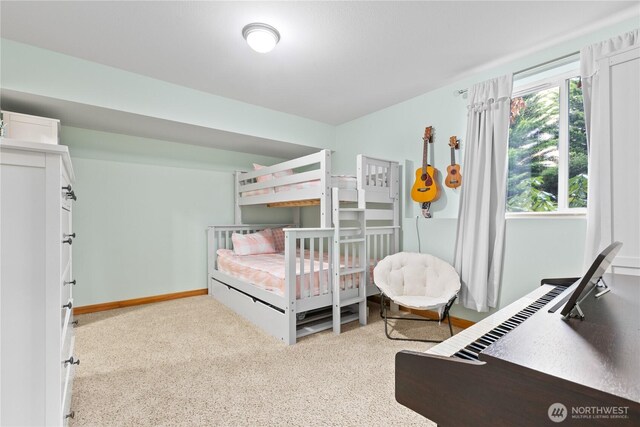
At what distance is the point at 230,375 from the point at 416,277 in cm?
175

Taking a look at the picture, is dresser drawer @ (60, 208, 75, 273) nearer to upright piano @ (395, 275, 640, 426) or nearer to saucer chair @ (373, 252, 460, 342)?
upright piano @ (395, 275, 640, 426)

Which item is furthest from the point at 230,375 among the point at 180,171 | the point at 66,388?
the point at 180,171

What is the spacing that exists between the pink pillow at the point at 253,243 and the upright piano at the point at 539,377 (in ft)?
10.8

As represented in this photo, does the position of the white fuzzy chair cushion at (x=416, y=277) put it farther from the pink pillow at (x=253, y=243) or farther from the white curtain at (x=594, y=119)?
the pink pillow at (x=253, y=243)

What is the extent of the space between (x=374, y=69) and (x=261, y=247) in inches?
101

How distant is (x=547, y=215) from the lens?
231cm

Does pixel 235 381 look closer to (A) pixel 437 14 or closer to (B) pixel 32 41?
(A) pixel 437 14

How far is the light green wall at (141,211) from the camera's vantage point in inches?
126

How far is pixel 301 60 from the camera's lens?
2.47 metres

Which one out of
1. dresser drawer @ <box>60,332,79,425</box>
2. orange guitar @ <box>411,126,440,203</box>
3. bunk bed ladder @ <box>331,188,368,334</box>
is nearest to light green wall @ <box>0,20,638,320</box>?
orange guitar @ <box>411,126,440,203</box>

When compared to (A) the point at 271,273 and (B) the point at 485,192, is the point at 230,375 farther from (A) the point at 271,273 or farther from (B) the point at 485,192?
(B) the point at 485,192

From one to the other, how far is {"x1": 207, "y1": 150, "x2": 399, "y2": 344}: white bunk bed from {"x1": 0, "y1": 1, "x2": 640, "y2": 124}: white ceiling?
814 mm

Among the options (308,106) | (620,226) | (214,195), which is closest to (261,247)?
(214,195)

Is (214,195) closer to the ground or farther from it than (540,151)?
closer to the ground
